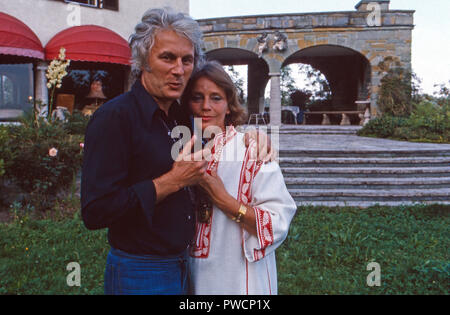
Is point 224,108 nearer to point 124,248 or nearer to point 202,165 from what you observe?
point 202,165

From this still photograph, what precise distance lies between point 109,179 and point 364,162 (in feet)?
21.2

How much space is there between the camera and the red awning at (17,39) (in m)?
8.41

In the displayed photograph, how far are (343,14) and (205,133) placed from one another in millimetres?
14448

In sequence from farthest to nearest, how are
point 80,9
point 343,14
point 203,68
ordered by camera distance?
point 343,14 < point 80,9 < point 203,68

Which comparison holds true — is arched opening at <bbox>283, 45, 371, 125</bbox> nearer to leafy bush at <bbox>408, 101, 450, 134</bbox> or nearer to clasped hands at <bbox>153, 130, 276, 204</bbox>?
leafy bush at <bbox>408, 101, 450, 134</bbox>

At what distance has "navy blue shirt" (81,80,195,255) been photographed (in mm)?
1335

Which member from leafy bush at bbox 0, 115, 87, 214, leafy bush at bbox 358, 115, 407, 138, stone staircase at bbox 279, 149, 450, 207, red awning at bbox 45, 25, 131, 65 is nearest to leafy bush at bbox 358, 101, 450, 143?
leafy bush at bbox 358, 115, 407, 138

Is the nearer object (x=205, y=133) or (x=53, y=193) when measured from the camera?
(x=205, y=133)

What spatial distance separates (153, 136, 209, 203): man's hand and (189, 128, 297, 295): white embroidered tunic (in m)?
0.24

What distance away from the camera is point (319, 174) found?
686 cm

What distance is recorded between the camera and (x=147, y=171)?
4.80ft

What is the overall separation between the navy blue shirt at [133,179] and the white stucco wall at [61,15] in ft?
33.5

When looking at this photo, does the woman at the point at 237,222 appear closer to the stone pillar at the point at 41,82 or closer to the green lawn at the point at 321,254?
the green lawn at the point at 321,254
